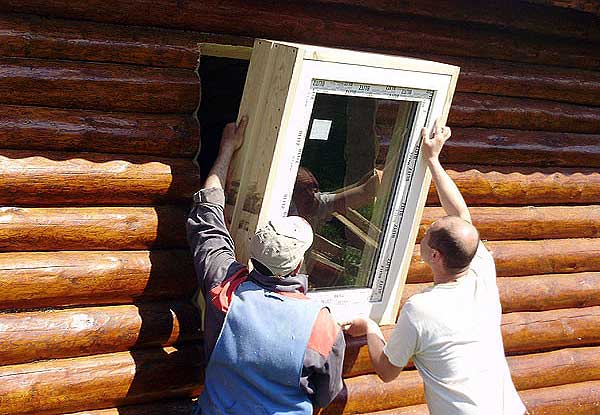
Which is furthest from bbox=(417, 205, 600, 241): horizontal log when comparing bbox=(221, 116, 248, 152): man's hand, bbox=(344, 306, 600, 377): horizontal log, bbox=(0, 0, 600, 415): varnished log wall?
bbox=(221, 116, 248, 152): man's hand

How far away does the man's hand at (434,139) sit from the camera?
162 inches

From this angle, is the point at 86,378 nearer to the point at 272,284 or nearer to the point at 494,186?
the point at 272,284

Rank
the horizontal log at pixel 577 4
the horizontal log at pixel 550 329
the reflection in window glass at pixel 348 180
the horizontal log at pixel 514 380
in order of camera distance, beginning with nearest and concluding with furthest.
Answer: the reflection in window glass at pixel 348 180 → the horizontal log at pixel 514 380 → the horizontal log at pixel 577 4 → the horizontal log at pixel 550 329

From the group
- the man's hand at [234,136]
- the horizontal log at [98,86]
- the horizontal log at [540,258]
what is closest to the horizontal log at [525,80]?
the horizontal log at [540,258]

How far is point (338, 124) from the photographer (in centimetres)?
386

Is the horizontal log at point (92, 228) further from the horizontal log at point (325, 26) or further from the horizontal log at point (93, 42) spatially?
the horizontal log at point (325, 26)


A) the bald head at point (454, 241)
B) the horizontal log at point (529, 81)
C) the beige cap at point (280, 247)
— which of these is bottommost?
the beige cap at point (280, 247)

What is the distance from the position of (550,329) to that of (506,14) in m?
2.17

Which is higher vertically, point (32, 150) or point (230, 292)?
point (32, 150)

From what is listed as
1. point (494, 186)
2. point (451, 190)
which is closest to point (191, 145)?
point (451, 190)

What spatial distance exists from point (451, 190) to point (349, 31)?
1.09m

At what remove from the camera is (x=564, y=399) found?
18.5 feet

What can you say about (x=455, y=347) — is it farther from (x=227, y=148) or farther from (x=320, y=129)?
(x=227, y=148)

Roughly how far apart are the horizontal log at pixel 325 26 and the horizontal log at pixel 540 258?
126 centimetres
